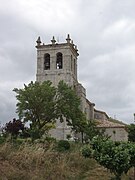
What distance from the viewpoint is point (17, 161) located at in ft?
47.4

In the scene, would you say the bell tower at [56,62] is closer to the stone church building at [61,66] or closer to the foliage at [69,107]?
the stone church building at [61,66]

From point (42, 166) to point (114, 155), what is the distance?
3257 mm

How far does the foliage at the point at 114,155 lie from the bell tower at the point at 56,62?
Result: 39.7 metres

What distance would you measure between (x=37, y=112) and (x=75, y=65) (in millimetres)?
21619

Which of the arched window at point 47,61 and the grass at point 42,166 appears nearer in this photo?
the grass at point 42,166

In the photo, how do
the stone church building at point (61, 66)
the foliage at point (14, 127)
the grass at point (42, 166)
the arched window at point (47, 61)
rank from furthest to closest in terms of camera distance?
1. the arched window at point (47, 61)
2. the stone church building at point (61, 66)
3. the foliage at point (14, 127)
4. the grass at point (42, 166)

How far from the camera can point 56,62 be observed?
2203 inches

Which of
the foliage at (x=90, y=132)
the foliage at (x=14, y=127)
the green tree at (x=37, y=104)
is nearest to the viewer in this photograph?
the foliage at (x=14, y=127)

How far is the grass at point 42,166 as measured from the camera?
42.7 feet

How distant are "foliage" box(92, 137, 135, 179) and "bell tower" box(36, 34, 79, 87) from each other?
39.7m

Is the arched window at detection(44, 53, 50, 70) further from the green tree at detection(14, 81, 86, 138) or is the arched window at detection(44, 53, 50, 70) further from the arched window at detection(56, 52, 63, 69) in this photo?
the green tree at detection(14, 81, 86, 138)

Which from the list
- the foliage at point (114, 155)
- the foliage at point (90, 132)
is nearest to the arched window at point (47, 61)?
the foliage at point (90, 132)

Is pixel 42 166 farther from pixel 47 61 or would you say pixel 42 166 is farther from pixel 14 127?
pixel 47 61

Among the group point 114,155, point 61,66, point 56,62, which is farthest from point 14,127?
point 56,62
